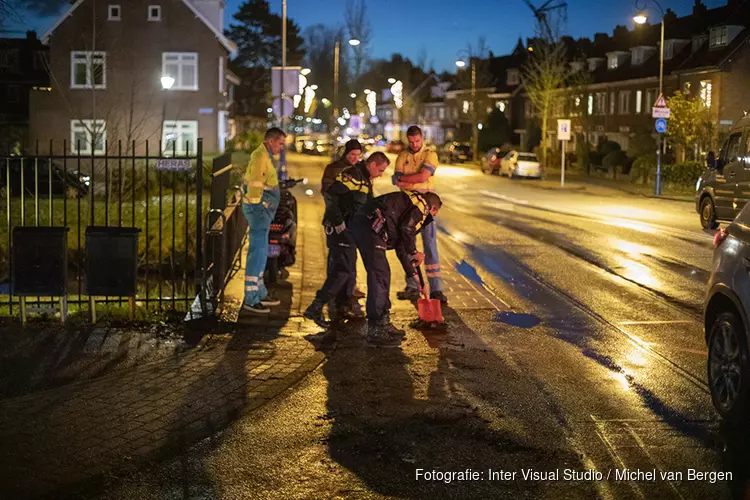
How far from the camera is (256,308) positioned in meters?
9.77

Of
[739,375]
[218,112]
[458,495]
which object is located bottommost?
[458,495]

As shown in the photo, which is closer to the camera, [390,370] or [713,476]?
[713,476]

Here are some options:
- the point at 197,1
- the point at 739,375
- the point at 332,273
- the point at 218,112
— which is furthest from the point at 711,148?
the point at 739,375

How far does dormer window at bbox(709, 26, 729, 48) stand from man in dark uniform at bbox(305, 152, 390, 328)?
140 ft

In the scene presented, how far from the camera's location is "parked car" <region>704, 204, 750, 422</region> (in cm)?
587

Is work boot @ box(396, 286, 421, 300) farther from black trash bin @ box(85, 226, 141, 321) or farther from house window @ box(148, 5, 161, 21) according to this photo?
house window @ box(148, 5, 161, 21)

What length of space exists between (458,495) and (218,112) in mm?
41845

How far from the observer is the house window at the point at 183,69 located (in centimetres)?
4400

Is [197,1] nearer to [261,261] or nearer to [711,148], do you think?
[711,148]

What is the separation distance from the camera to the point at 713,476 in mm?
5246

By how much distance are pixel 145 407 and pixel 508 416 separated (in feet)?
8.34

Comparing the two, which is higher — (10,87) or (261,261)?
(10,87)

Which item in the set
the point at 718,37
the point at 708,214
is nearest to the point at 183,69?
the point at 718,37

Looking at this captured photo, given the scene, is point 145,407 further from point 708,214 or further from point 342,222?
point 708,214
